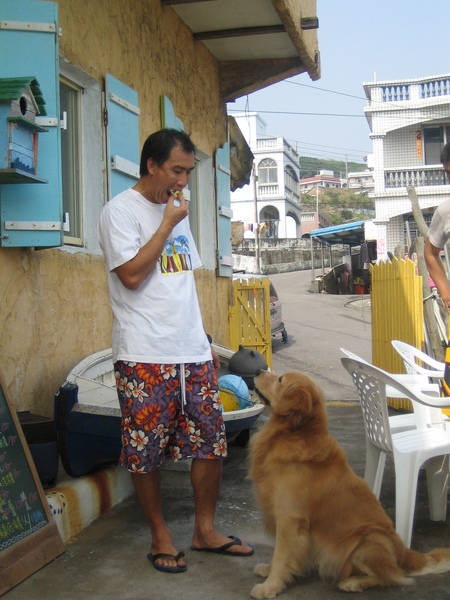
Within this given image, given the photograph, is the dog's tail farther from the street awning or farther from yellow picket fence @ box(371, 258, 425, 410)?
the street awning

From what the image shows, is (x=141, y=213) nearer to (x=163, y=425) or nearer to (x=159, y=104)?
(x=163, y=425)

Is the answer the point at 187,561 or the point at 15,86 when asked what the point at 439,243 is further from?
the point at 15,86

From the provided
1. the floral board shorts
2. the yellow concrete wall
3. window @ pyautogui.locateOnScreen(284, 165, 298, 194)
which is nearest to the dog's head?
the floral board shorts

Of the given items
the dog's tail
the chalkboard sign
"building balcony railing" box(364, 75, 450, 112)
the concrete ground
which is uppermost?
"building balcony railing" box(364, 75, 450, 112)

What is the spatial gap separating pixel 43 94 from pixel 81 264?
1.28 meters

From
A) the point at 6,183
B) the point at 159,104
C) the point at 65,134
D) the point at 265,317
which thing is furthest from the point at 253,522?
the point at 265,317

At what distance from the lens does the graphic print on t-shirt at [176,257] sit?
3525mm

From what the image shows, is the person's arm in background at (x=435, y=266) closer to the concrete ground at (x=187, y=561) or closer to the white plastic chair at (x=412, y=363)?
the white plastic chair at (x=412, y=363)

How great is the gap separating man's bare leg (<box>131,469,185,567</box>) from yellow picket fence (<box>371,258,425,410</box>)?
4788mm

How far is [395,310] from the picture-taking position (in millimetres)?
8148

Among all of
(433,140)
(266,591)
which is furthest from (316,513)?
(433,140)

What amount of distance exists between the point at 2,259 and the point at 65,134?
1.50 m

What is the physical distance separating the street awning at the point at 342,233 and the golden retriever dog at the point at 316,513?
26562 mm

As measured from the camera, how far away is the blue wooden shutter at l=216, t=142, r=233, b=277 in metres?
8.63
